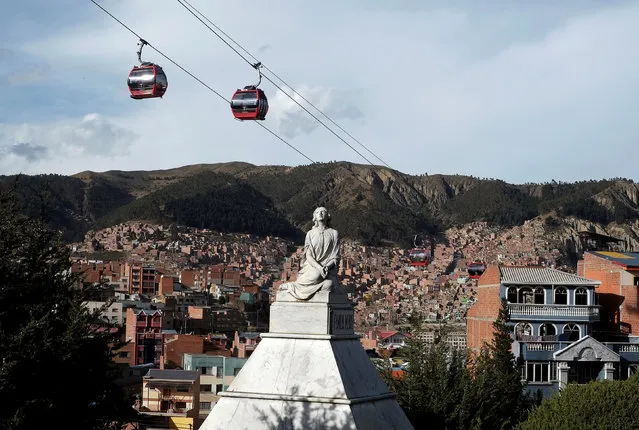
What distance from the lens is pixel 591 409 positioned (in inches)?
1134

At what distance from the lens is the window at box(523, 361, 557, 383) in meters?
49.7

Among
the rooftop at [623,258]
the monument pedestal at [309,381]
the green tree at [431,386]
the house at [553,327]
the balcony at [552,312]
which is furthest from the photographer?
the rooftop at [623,258]

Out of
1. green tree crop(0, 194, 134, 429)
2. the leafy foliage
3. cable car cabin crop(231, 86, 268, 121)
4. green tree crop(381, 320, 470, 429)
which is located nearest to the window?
the leafy foliage

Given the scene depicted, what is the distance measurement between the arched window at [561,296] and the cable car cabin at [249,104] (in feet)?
91.8

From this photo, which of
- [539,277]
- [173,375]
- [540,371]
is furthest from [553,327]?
[173,375]

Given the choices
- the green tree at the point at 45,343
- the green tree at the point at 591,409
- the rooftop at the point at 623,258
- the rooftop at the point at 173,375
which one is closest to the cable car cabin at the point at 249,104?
the green tree at the point at 45,343

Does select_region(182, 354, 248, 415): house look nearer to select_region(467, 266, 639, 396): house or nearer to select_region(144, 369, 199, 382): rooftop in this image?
select_region(144, 369, 199, 382): rooftop

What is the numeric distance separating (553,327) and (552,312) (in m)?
0.72

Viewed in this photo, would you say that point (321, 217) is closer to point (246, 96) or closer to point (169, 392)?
point (246, 96)

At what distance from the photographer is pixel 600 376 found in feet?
162

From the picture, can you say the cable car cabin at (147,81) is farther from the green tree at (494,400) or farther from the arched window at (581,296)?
the arched window at (581,296)

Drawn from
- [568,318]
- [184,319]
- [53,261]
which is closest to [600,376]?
[568,318]

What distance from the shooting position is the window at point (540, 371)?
1956 inches

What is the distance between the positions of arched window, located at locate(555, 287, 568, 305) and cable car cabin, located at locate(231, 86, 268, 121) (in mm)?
27971
